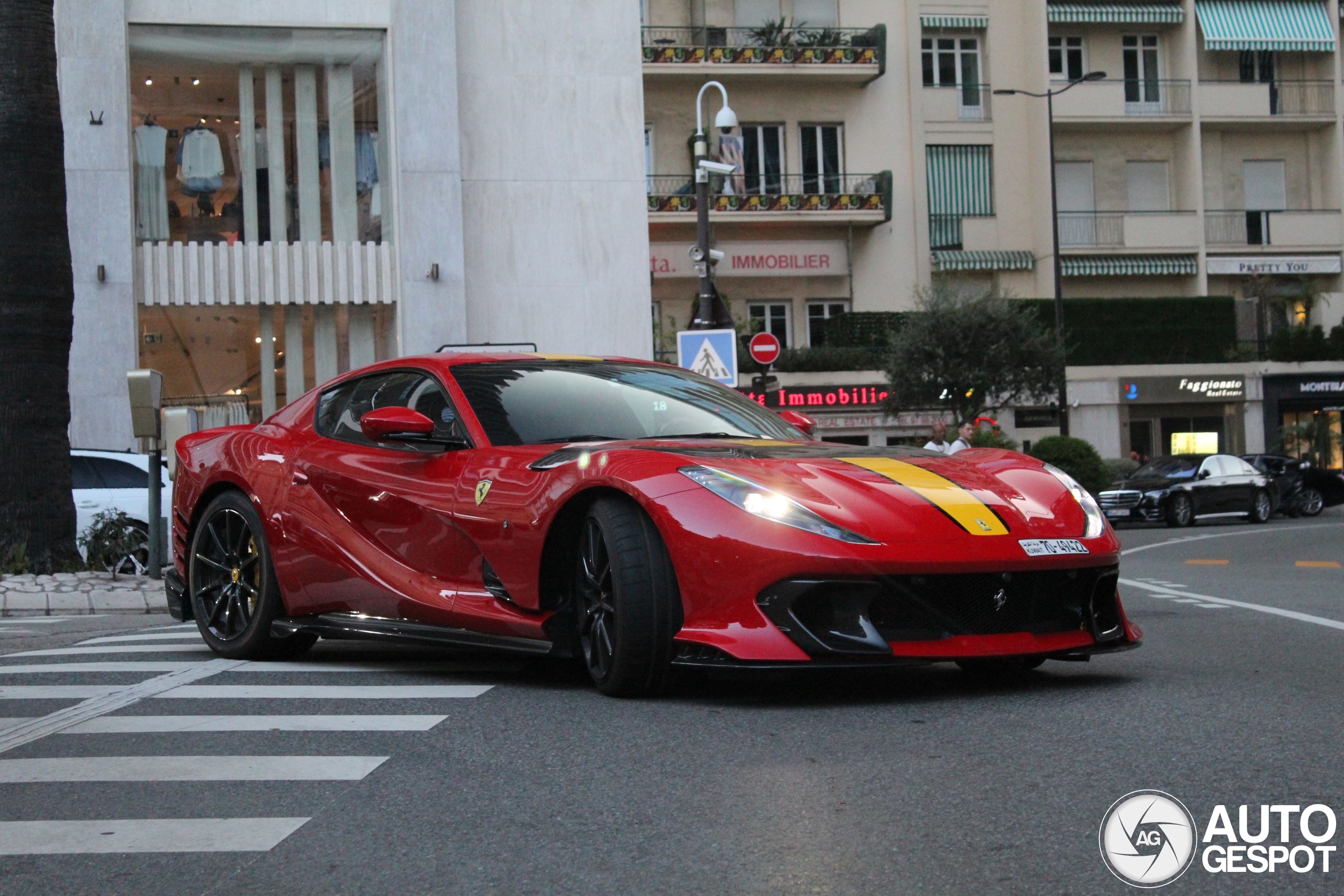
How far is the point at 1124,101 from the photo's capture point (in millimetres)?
41594

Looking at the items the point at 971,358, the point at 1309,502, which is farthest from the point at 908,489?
the point at 971,358

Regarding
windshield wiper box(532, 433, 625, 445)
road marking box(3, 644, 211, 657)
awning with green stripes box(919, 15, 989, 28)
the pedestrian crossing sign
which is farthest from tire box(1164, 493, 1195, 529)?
windshield wiper box(532, 433, 625, 445)

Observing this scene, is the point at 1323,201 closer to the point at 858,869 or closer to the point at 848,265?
the point at 848,265

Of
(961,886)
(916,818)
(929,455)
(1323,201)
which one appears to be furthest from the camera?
(1323,201)

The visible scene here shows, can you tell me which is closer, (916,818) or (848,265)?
→ (916,818)

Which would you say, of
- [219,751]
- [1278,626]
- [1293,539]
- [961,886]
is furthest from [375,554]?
[1293,539]

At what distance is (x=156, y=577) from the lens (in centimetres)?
1274

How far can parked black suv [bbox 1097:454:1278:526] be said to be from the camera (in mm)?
28203

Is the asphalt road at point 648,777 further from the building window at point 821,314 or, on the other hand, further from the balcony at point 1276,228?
the balcony at point 1276,228

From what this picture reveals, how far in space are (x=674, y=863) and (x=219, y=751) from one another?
188 cm

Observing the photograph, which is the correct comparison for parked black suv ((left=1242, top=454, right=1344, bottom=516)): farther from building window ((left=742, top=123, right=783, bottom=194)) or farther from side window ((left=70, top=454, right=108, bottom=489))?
side window ((left=70, top=454, right=108, bottom=489))

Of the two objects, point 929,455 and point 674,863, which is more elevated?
point 929,455

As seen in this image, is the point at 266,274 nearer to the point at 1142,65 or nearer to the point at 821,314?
the point at 821,314

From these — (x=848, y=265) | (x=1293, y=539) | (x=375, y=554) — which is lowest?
(x=1293, y=539)
